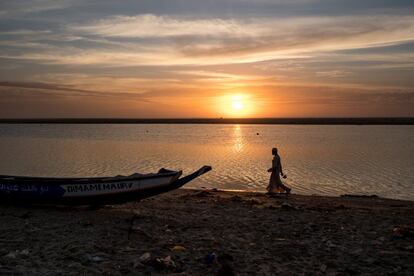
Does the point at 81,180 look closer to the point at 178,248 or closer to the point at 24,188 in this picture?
the point at 24,188

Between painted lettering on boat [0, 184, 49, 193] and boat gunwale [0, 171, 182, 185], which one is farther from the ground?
boat gunwale [0, 171, 182, 185]

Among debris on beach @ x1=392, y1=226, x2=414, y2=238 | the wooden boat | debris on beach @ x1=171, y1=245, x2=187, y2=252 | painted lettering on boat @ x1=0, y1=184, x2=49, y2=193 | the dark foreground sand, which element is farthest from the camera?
painted lettering on boat @ x1=0, y1=184, x2=49, y2=193

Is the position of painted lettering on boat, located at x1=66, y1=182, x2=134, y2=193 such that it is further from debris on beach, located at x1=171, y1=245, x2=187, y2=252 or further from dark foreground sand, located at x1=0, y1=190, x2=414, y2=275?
debris on beach, located at x1=171, y1=245, x2=187, y2=252

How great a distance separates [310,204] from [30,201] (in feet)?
31.0

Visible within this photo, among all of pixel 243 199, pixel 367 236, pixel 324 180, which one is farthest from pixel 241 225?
pixel 324 180

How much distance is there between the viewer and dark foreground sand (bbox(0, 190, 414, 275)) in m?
7.64

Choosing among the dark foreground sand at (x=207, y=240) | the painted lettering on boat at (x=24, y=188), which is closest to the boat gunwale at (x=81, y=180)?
the painted lettering on boat at (x=24, y=188)

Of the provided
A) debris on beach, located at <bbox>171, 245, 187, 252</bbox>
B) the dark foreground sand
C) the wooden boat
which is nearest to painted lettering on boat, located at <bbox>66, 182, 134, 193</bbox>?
the wooden boat

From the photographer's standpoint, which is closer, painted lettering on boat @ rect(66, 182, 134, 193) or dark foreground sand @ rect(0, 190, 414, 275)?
dark foreground sand @ rect(0, 190, 414, 275)

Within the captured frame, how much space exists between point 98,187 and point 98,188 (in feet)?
0.11

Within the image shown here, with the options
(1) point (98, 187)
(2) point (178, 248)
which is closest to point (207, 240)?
(2) point (178, 248)

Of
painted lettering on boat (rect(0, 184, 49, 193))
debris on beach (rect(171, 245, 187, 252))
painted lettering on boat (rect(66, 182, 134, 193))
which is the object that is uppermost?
painted lettering on boat (rect(66, 182, 134, 193))

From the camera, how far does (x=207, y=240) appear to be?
→ 9398 millimetres

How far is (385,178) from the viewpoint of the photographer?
24969 mm
